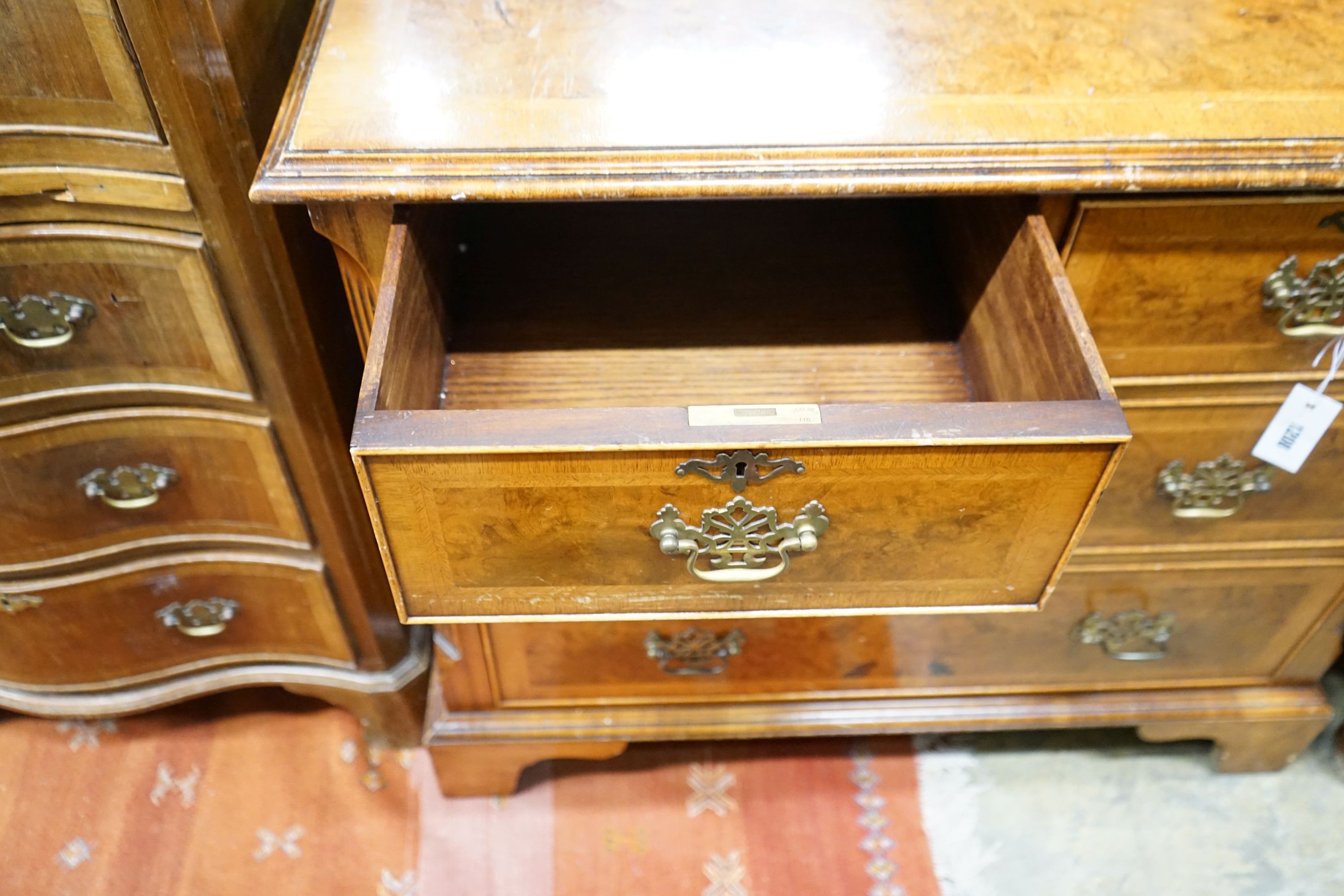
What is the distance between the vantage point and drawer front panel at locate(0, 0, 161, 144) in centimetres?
55

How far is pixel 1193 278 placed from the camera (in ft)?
2.06

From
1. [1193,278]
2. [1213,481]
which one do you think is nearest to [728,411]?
[1193,278]

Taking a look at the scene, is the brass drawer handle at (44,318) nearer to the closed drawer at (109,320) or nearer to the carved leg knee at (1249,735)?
the closed drawer at (109,320)

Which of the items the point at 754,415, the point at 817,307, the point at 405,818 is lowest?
the point at 405,818

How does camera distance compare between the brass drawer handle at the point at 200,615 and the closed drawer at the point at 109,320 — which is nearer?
the closed drawer at the point at 109,320

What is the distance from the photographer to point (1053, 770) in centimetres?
106

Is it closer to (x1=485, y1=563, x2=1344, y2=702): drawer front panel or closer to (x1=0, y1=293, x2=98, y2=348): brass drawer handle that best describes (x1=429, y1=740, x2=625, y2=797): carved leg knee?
(x1=485, y1=563, x2=1344, y2=702): drawer front panel

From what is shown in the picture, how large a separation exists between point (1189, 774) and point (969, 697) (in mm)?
308

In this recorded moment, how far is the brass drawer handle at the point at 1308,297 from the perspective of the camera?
2.06 ft

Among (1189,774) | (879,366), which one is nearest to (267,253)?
(879,366)

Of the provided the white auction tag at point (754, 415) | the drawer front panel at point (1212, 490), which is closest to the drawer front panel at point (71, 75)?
the white auction tag at point (754, 415)

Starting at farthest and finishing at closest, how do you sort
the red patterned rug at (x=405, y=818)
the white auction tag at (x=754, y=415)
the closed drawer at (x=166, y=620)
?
the red patterned rug at (x=405, y=818)
the closed drawer at (x=166, y=620)
the white auction tag at (x=754, y=415)

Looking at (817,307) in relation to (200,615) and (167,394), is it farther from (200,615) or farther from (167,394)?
(200,615)

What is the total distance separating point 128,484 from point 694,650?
491mm
